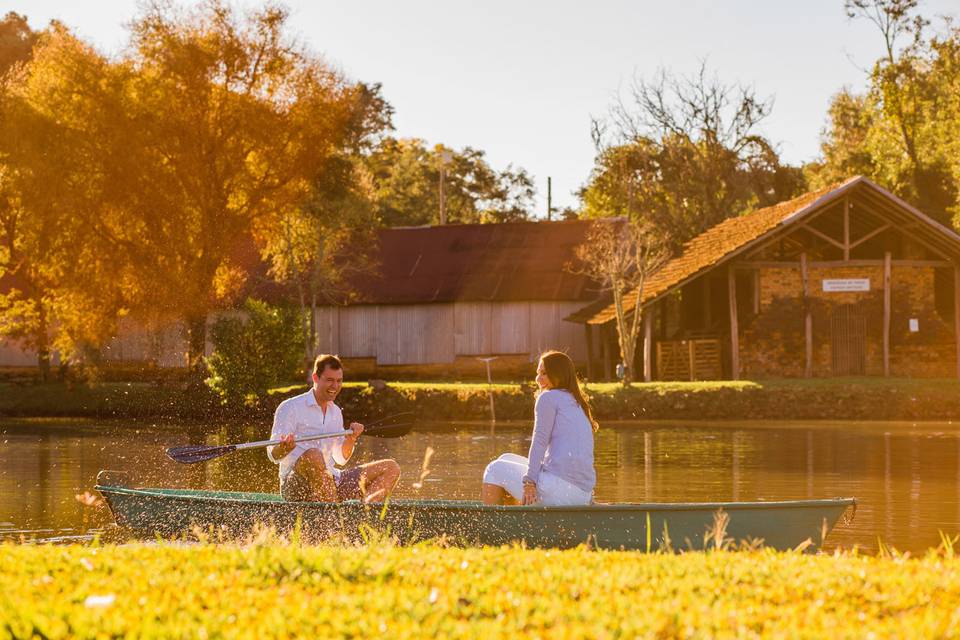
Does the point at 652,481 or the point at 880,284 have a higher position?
the point at 880,284

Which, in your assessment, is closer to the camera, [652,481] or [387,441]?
[652,481]

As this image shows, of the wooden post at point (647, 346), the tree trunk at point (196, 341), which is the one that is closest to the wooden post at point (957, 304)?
the wooden post at point (647, 346)

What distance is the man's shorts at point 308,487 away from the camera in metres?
12.3

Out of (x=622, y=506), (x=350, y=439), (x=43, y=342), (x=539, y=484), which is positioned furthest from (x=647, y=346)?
(x=622, y=506)

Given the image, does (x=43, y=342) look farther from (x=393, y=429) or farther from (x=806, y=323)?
(x=393, y=429)

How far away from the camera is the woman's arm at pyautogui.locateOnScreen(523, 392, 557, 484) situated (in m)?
10.7

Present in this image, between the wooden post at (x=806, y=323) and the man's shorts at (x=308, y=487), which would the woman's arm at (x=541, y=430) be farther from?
the wooden post at (x=806, y=323)

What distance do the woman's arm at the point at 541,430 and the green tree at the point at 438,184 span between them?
59021 millimetres

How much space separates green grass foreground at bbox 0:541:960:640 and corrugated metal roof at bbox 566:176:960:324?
30790mm

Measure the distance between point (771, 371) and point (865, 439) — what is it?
12.6m

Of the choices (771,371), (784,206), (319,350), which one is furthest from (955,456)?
(319,350)

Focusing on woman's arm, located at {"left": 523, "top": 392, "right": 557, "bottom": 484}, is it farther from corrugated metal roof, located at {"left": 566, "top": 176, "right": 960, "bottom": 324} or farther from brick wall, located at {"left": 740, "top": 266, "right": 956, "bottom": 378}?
brick wall, located at {"left": 740, "top": 266, "right": 956, "bottom": 378}

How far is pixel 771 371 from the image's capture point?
39.8 meters

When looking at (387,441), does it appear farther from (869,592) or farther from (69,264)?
(869,592)
